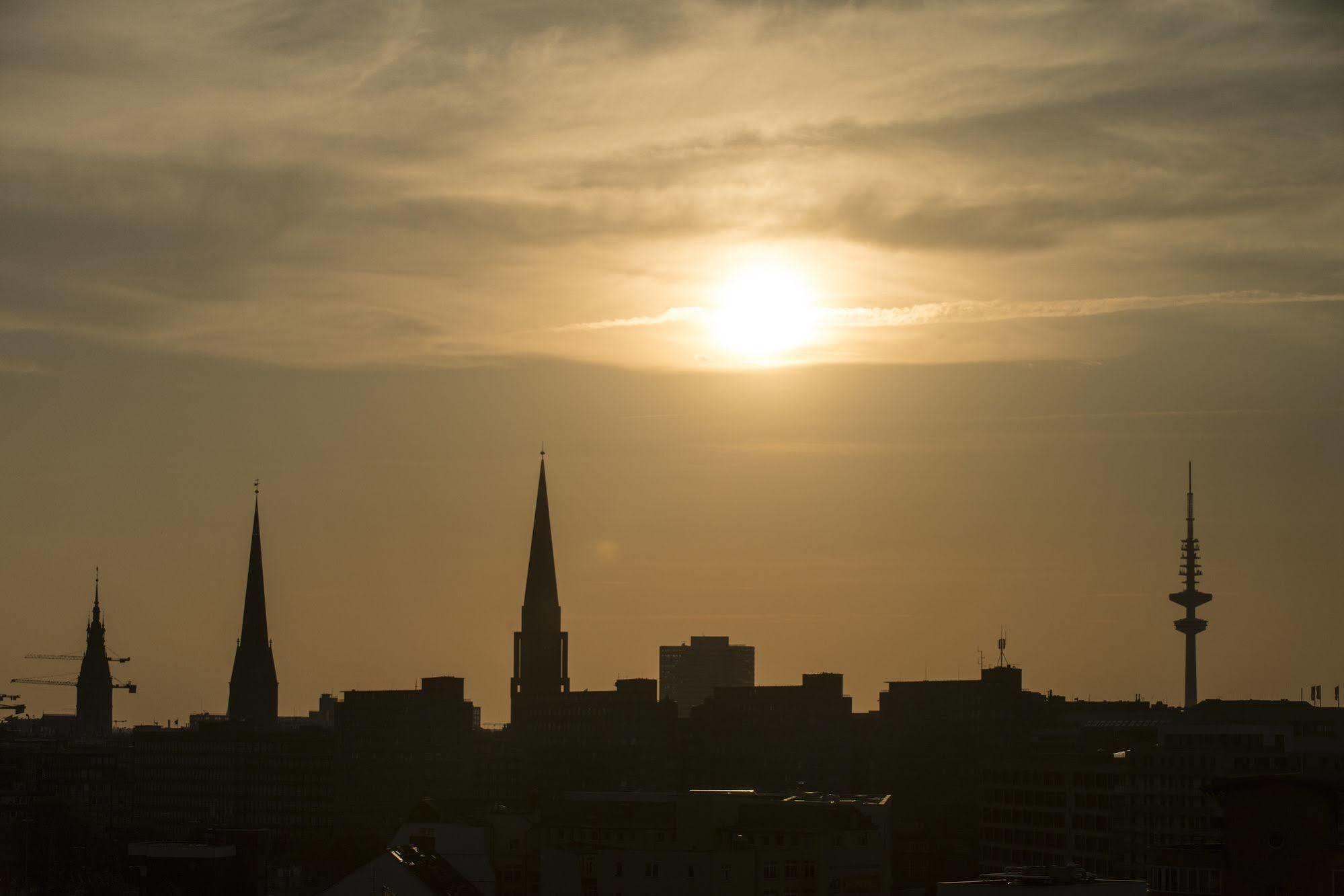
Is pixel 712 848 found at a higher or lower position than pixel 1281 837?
lower

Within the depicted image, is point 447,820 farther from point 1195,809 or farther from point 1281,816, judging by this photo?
point 1281,816

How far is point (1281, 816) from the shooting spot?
66.9 metres

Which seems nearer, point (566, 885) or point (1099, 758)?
point (566, 885)

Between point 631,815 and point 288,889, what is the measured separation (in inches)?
1970

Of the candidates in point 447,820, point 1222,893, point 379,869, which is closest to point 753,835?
point 379,869

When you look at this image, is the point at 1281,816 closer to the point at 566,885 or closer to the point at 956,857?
the point at 566,885

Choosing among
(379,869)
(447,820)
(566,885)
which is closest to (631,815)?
(566,885)

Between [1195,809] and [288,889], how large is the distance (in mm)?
66218

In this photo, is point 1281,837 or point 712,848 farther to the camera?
point 712,848

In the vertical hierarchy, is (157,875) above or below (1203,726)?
below

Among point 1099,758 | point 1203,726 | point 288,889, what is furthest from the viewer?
point 1099,758

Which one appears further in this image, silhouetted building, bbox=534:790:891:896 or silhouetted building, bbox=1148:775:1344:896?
silhouetted building, bbox=534:790:891:896

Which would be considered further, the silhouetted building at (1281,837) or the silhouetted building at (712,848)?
the silhouetted building at (712,848)

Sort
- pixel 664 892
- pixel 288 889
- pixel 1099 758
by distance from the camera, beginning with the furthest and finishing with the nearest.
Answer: pixel 1099 758, pixel 288 889, pixel 664 892
